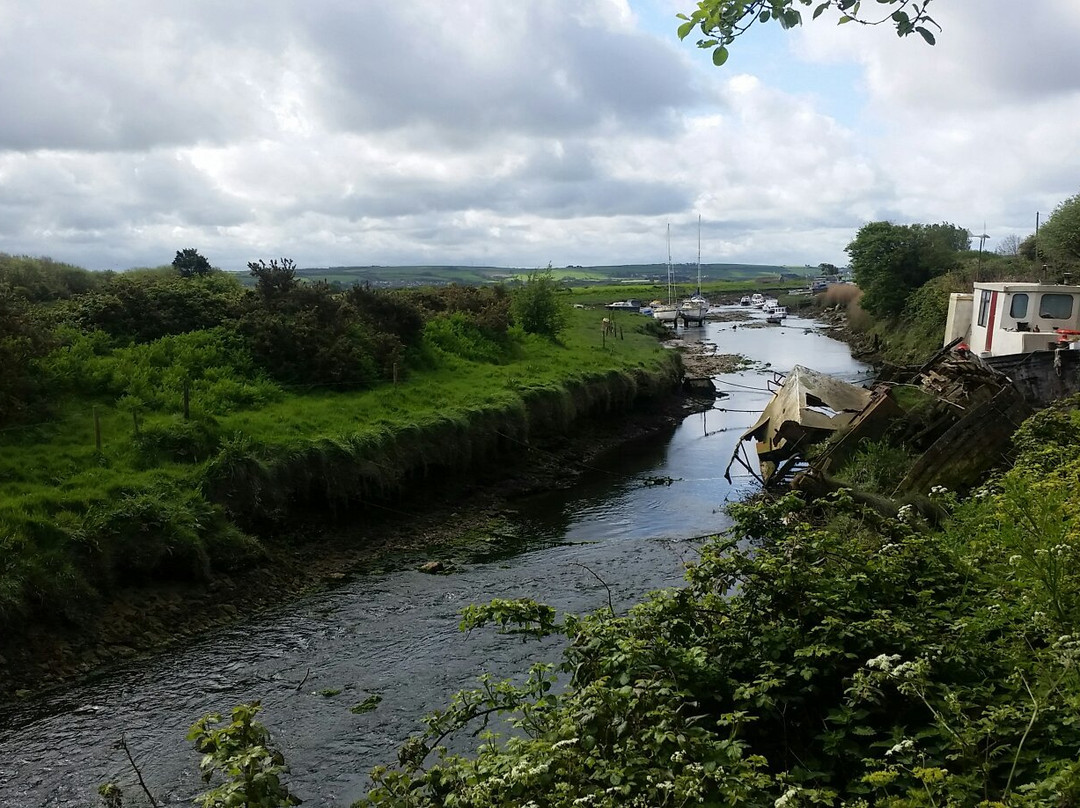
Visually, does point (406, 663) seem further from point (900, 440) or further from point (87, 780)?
point (900, 440)

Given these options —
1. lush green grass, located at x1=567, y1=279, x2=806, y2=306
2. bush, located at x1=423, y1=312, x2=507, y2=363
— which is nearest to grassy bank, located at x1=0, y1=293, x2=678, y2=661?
bush, located at x1=423, y1=312, x2=507, y2=363

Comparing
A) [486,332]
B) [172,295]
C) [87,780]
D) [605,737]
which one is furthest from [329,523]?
[486,332]

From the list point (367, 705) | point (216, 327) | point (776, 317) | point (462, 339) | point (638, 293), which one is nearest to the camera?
point (367, 705)

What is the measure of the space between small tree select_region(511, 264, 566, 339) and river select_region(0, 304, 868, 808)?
2265cm

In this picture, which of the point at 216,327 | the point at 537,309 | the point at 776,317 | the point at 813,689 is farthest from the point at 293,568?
the point at 776,317

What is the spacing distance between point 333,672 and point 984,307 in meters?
25.1

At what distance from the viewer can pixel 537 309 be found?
43594 millimetres

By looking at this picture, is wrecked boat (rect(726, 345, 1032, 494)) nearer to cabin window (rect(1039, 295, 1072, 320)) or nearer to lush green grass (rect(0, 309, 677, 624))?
cabin window (rect(1039, 295, 1072, 320))

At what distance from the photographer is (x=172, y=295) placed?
1071 inches

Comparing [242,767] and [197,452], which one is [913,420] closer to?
[197,452]

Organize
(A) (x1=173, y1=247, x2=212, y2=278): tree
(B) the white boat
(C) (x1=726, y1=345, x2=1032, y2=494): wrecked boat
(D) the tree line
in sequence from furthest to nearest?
(B) the white boat < (A) (x1=173, y1=247, x2=212, y2=278): tree < (D) the tree line < (C) (x1=726, y1=345, x2=1032, y2=494): wrecked boat

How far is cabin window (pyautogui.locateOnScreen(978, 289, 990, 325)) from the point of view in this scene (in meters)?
26.7

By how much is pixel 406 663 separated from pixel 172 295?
19.6 metres

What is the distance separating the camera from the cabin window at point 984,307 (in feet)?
87.7
